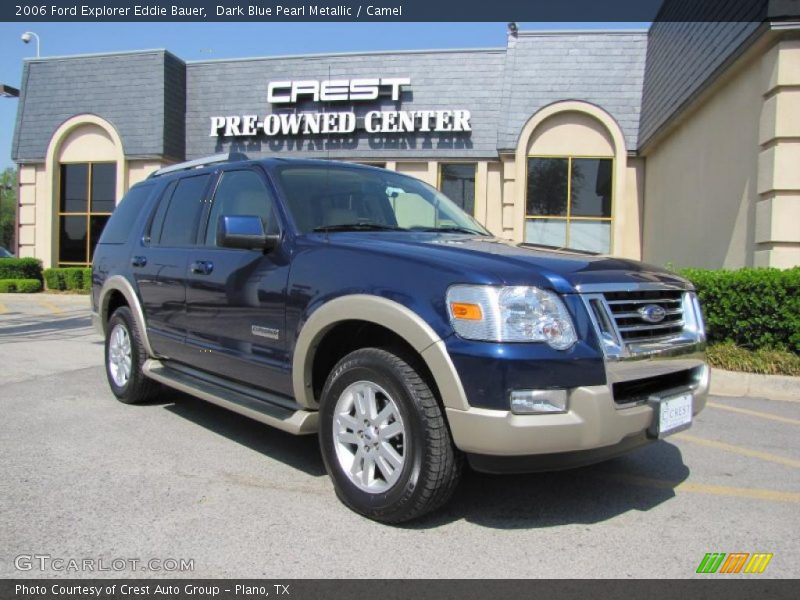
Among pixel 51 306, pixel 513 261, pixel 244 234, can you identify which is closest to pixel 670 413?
pixel 513 261

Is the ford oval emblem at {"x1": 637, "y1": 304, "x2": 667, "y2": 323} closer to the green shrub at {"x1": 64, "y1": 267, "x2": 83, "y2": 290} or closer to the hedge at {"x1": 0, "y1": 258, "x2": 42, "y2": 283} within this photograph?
the green shrub at {"x1": 64, "y1": 267, "x2": 83, "y2": 290}

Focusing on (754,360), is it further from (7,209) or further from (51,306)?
(7,209)

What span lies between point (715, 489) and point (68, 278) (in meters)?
17.4

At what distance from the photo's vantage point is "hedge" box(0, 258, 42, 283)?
17719mm

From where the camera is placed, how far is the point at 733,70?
30.5 ft

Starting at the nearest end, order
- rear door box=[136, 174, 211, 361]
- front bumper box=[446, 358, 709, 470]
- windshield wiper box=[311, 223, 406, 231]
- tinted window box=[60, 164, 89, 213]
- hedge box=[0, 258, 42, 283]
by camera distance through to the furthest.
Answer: front bumper box=[446, 358, 709, 470]
windshield wiper box=[311, 223, 406, 231]
rear door box=[136, 174, 211, 361]
hedge box=[0, 258, 42, 283]
tinted window box=[60, 164, 89, 213]

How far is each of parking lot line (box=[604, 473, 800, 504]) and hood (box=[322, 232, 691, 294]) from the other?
3.95 ft

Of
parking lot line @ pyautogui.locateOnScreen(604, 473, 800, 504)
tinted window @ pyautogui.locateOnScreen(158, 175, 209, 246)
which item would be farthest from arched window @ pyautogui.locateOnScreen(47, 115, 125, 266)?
parking lot line @ pyautogui.locateOnScreen(604, 473, 800, 504)

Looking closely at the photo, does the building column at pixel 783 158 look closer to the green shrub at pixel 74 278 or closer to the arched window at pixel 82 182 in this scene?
the arched window at pixel 82 182

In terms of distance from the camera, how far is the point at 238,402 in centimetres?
406

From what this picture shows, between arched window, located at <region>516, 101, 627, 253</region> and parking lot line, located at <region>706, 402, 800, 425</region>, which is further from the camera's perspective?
arched window, located at <region>516, 101, 627, 253</region>

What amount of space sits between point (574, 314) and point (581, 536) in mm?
1099

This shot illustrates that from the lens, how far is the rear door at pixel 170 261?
188 inches

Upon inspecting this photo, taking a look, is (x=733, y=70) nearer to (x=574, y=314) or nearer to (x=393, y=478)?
(x=574, y=314)
